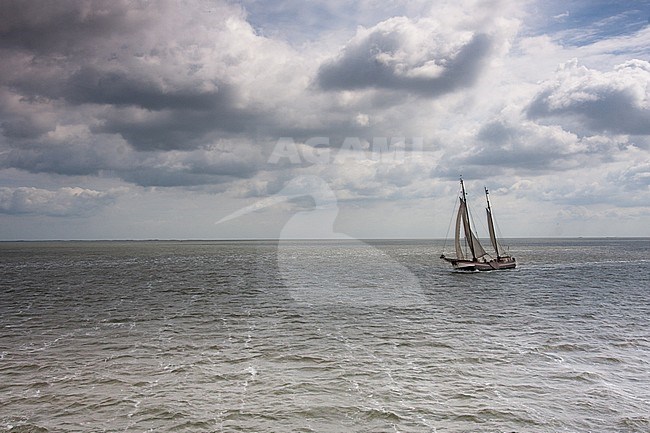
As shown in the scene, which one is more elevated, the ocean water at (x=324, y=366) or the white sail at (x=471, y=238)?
the white sail at (x=471, y=238)

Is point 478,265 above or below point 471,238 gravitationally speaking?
below

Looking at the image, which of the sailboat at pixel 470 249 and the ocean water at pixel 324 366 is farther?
the sailboat at pixel 470 249

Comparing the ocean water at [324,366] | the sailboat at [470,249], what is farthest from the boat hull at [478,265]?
the ocean water at [324,366]

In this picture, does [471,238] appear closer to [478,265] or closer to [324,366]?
[478,265]

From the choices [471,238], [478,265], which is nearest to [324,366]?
[471,238]

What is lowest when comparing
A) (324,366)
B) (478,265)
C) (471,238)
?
(478,265)

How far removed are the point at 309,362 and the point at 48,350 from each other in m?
14.2

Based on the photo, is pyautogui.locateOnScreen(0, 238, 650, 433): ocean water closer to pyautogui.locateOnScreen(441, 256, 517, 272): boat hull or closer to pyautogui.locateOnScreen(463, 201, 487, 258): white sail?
pyautogui.locateOnScreen(463, 201, 487, 258): white sail

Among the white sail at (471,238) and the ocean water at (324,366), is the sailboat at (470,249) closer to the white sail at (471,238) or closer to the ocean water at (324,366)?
the white sail at (471,238)

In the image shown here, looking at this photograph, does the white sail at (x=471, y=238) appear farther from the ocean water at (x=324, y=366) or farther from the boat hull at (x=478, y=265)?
the ocean water at (x=324, y=366)

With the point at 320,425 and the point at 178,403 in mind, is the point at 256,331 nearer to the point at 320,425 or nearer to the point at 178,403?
the point at 178,403

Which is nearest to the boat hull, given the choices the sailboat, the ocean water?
the sailboat

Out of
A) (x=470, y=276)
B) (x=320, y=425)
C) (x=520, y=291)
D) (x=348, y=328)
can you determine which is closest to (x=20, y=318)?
(x=348, y=328)

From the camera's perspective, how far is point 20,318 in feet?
121
